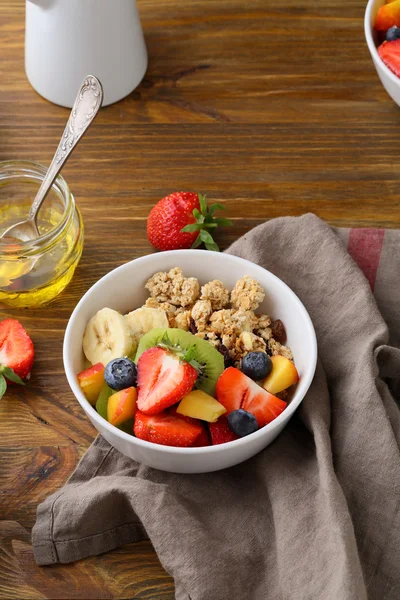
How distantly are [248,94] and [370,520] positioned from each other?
2.90ft

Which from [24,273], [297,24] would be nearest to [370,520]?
[24,273]

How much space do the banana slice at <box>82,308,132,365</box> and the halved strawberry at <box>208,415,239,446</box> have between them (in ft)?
0.55

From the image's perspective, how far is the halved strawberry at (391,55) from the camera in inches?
57.4

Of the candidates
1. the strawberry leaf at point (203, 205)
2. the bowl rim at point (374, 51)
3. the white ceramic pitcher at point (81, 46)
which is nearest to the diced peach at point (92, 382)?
the strawberry leaf at point (203, 205)

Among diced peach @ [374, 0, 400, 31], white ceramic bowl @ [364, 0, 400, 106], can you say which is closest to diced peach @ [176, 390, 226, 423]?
white ceramic bowl @ [364, 0, 400, 106]

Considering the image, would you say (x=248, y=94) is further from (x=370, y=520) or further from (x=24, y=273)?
(x=370, y=520)

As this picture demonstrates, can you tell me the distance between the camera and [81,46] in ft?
4.85

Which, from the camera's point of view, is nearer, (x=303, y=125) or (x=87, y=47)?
(x=87, y=47)

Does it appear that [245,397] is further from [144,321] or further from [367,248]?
[367,248]

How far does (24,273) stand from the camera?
1319 mm

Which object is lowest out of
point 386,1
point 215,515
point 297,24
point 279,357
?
point 215,515

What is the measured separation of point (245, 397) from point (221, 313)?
15 cm

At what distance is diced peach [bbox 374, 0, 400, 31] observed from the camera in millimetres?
1502

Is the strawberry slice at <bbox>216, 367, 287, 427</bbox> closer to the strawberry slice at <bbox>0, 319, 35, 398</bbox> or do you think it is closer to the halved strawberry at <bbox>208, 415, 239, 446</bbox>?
the halved strawberry at <bbox>208, 415, 239, 446</bbox>
